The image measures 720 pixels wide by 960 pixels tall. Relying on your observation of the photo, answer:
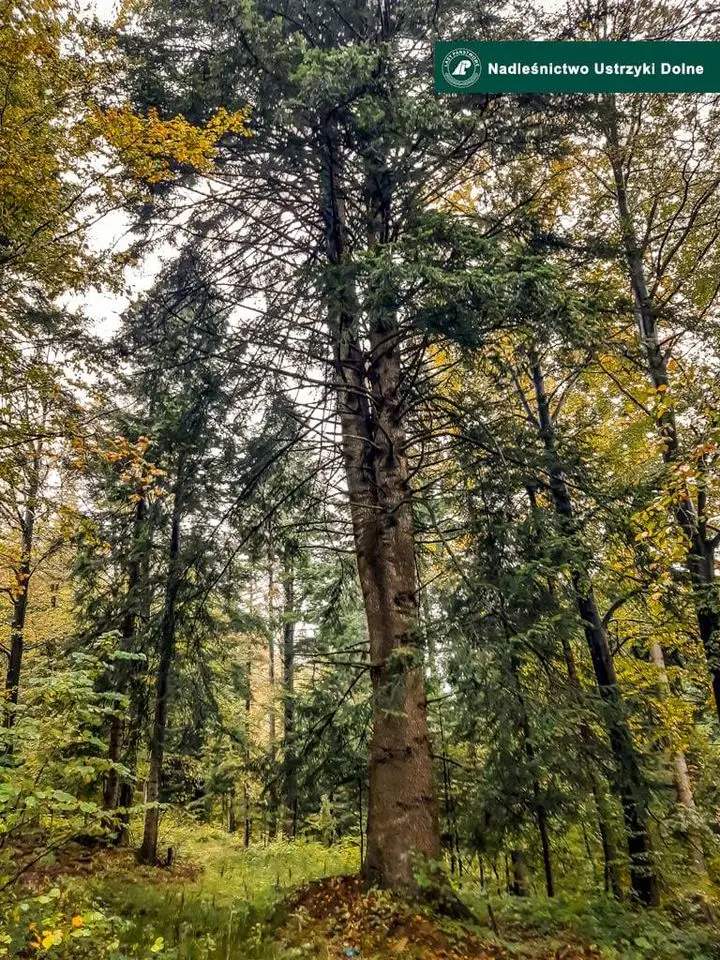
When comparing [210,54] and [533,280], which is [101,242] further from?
[533,280]

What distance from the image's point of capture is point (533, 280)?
4.71m

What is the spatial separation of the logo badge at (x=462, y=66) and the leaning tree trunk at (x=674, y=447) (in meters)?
1.92

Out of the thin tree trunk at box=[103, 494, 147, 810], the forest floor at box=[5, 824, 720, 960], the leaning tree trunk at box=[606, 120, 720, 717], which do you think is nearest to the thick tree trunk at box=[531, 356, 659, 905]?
the forest floor at box=[5, 824, 720, 960]

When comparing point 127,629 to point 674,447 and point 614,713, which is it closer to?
point 614,713

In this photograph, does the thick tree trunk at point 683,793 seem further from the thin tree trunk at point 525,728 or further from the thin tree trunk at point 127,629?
the thin tree trunk at point 127,629

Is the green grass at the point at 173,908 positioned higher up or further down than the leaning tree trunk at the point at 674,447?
further down

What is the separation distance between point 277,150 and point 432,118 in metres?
2.04

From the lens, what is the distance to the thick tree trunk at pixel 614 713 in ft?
15.0

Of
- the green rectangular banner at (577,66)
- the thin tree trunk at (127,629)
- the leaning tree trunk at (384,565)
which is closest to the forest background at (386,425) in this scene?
the leaning tree trunk at (384,565)

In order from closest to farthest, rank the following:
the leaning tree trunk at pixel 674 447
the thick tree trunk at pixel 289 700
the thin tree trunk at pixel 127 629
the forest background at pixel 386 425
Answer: the forest background at pixel 386 425 < the thick tree trunk at pixel 289 700 < the leaning tree trunk at pixel 674 447 < the thin tree trunk at pixel 127 629

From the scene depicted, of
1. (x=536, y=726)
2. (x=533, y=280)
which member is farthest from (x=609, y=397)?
(x=536, y=726)

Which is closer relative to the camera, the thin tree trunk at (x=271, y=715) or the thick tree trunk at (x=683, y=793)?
the thin tree trunk at (x=271, y=715)

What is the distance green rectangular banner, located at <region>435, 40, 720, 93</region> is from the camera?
19.0 ft

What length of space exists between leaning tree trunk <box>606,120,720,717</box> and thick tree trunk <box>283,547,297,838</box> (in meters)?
5.19
